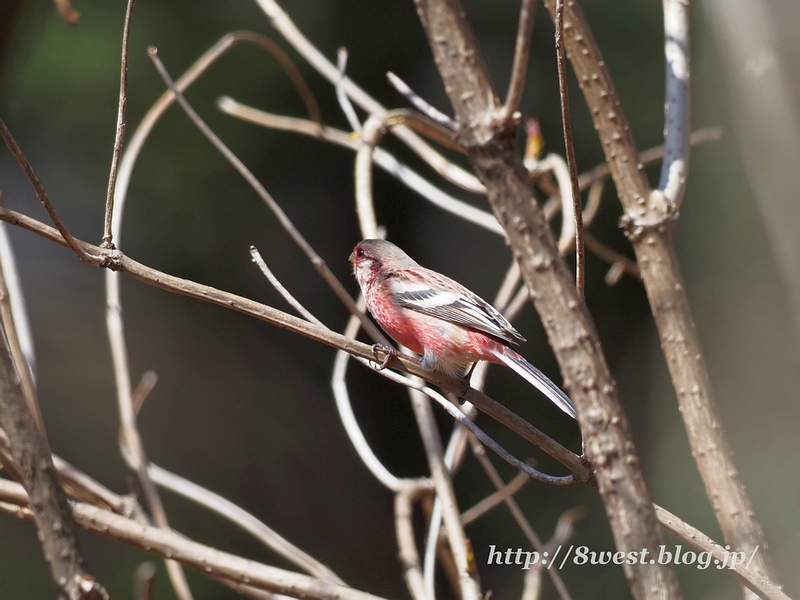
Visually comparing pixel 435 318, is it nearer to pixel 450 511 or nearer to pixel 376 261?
pixel 376 261

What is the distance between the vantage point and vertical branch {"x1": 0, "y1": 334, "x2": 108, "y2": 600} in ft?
3.92

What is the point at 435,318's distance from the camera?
3168mm

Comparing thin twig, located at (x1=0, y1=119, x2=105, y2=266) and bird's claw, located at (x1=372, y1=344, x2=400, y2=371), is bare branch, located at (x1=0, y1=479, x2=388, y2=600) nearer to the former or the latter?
bird's claw, located at (x1=372, y1=344, x2=400, y2=371)

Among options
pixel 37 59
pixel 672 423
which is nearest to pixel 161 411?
pixel 37 59

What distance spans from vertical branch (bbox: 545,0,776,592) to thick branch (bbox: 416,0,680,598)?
0.99m

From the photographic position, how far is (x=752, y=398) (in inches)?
245

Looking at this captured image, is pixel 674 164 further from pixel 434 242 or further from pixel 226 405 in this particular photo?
pixel 226 405

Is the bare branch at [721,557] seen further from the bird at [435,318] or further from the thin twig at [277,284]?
the thin twig at [277,284]

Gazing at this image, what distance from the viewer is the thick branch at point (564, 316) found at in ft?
3.92

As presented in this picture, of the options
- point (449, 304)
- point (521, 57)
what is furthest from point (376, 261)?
point (521, 57)

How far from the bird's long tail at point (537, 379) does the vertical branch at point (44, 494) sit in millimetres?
1547

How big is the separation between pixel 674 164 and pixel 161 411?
5.60m

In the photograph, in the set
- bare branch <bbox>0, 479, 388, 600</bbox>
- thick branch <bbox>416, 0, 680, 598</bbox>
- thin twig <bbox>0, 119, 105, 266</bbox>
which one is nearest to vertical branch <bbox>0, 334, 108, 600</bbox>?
thin twig <bbox>0, 119, 105, 266</bbox>

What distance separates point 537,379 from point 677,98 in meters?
1.03
